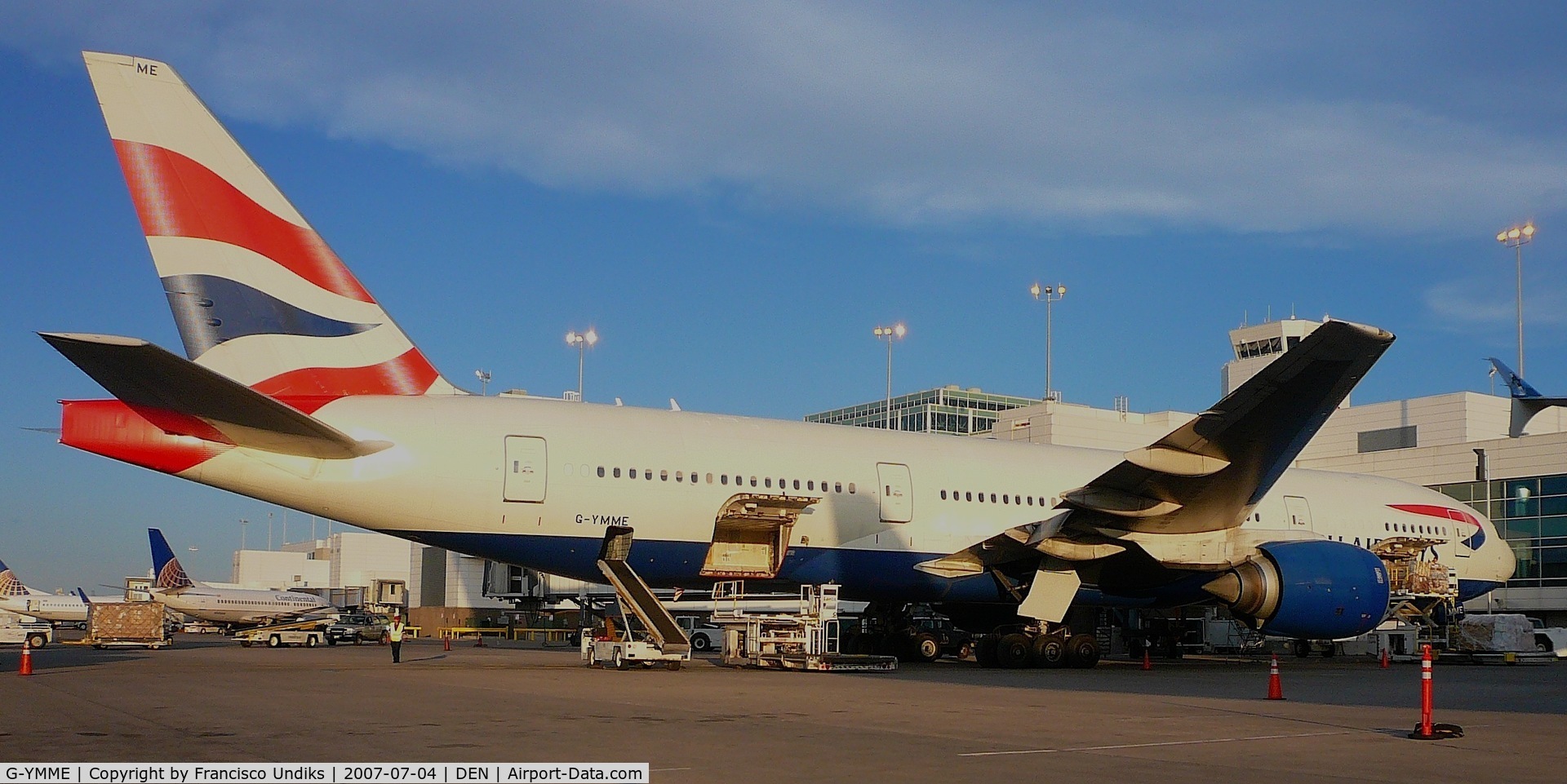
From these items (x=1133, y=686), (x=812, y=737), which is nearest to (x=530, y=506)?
(x=1133, y=686)

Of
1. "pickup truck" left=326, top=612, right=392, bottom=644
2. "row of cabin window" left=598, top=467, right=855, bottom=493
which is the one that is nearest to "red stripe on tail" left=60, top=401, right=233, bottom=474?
"row of cabin window" left=598, top=467, right=855, bottom=493

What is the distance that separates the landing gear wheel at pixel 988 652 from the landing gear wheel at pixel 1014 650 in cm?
26

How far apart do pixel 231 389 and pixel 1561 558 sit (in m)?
37.9

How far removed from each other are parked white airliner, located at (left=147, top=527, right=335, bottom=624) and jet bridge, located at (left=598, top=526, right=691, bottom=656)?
35105 millimetres

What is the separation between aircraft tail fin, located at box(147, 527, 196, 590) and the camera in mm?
52844

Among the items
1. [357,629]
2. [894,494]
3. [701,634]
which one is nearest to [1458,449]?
[701,634]

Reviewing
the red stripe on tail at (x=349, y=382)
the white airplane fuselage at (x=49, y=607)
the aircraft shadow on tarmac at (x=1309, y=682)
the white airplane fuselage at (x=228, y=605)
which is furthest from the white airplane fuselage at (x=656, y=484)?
the white airplane fuselage at (x=49, y=607)

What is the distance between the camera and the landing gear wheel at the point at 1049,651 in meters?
20.1

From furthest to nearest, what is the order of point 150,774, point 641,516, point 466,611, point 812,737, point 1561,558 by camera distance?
point 466,611 → point 1561,558 → point 641,516 → point 812,737 → point 150,774

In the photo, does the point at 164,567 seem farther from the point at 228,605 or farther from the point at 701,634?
the point at 701,634

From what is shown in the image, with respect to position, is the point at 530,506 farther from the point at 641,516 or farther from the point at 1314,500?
the point at 1314,500

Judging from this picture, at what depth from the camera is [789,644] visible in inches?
773

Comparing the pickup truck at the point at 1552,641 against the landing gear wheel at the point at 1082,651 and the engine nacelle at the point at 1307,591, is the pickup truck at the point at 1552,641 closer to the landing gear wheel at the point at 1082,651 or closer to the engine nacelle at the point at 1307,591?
the engine nacelle at the point at 1307,591

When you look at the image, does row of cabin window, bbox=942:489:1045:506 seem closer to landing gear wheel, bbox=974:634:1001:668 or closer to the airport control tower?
landing gear wheel, bbox=974:634:1001:668
